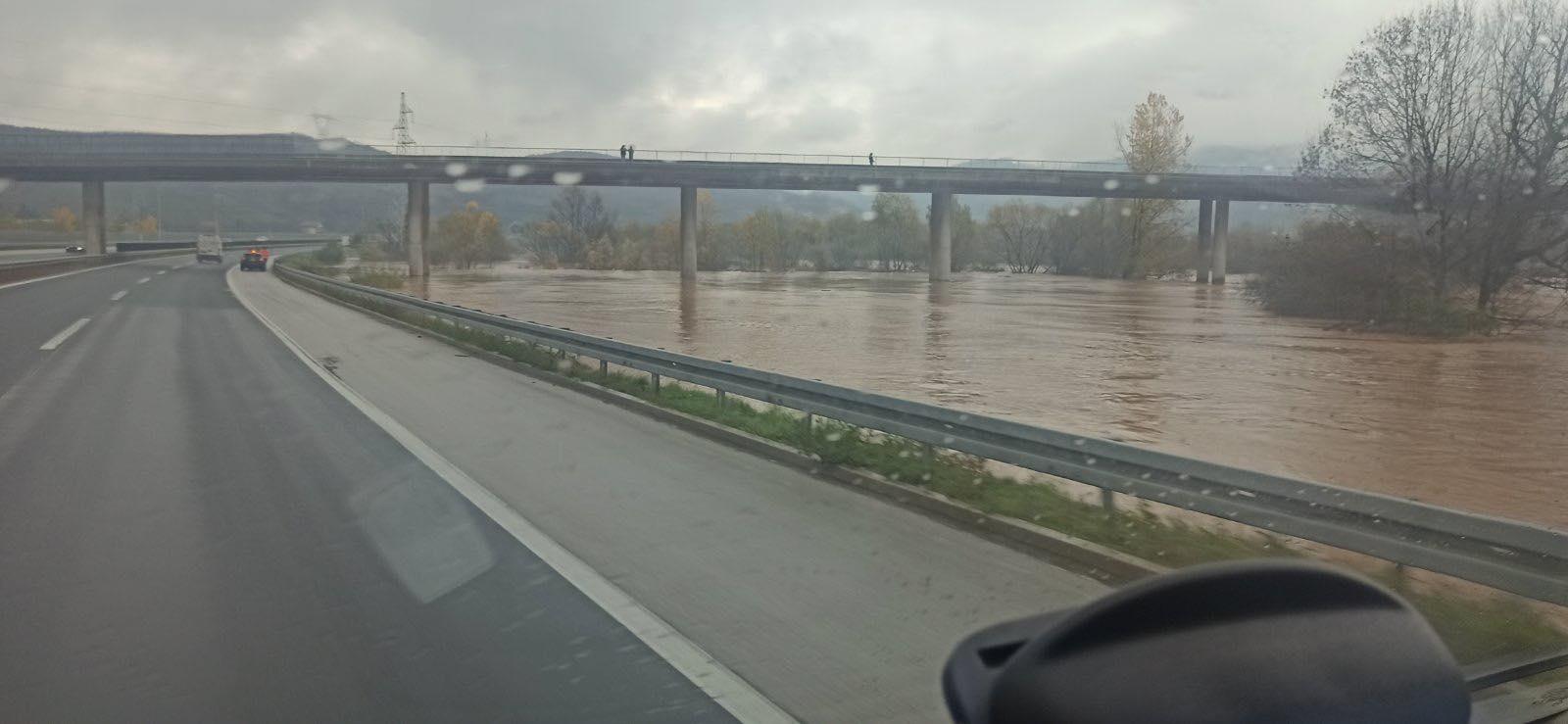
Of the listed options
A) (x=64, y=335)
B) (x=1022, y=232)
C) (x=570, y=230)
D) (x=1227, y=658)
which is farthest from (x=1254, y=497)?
(x=570, y=230)

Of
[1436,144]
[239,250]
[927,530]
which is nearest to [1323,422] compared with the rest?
[927,530]

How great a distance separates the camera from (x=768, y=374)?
38.0 ft

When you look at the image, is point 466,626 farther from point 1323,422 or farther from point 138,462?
point 1323,422

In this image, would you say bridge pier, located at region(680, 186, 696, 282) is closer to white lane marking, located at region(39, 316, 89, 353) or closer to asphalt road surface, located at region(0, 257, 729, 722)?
white lane marking, located at region(39, 316, 89, 353)

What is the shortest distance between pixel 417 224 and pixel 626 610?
7142 centimetres

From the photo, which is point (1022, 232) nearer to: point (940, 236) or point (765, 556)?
point (940, 236)

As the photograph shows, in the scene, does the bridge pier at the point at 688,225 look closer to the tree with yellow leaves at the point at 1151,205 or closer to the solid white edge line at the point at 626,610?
the tree with yellow leaves at the point at 1151,205

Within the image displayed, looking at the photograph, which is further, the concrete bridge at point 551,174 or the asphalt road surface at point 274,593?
the concrete bridge at point 551,174

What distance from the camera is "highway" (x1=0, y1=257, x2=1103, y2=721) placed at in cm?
463

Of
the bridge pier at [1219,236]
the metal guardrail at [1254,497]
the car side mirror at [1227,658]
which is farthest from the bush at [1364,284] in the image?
the bridge pier at [1219,236]

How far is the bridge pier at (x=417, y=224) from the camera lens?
2815 inches

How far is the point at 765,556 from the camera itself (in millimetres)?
6930

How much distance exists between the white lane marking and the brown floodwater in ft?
37.0

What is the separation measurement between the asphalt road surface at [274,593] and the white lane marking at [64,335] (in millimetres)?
9138
